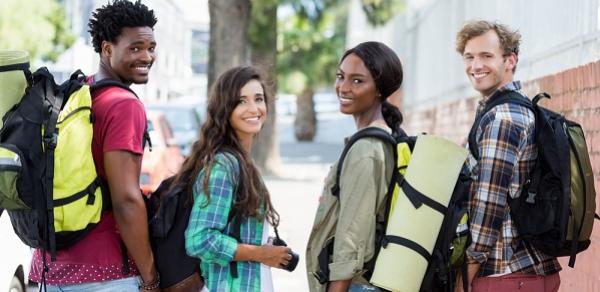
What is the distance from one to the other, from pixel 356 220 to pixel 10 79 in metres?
1.33

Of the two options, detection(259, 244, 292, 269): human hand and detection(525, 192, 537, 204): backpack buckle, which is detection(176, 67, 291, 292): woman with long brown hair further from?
detection(525, 192, 537, 204): backpack buckle

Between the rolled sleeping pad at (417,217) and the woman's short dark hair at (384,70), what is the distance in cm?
32

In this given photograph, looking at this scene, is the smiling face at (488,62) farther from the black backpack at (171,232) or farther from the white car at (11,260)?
the white car at (11,260)

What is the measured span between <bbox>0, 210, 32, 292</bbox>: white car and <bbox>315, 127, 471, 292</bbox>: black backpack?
3.20 m

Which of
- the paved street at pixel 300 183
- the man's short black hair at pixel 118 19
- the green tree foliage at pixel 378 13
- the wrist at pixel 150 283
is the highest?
the green tree foliage at pixel 378 13

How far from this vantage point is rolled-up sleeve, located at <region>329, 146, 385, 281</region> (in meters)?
3.78

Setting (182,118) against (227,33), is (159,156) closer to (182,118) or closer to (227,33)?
(227,33)

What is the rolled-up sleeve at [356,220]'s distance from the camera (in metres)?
3.78

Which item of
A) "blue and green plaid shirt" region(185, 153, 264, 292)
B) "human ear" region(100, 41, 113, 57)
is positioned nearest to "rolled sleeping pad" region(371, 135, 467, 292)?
"blue and green plaid shirt" region(185, 153, 264, 292)

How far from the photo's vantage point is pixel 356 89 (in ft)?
13.2

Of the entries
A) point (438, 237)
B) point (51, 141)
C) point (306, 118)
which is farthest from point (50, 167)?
point (306, 118)

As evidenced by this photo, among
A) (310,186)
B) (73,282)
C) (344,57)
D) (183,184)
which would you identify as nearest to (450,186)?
(344,57)

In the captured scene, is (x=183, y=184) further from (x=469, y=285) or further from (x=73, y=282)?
(x=469, y=285)

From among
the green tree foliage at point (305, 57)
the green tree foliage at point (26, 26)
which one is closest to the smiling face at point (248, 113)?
the green tree foliage at point (305, 57)
